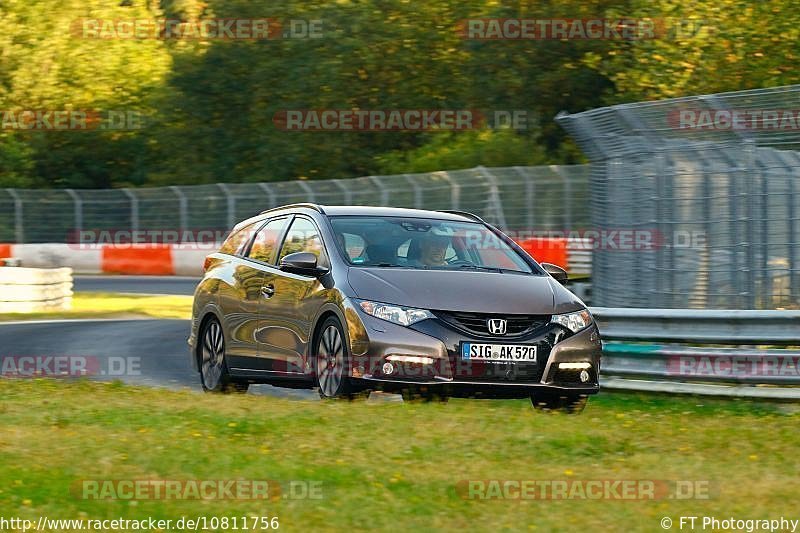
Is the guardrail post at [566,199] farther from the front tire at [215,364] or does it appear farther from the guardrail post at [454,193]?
the front tire at [215,364]

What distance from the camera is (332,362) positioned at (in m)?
11.0

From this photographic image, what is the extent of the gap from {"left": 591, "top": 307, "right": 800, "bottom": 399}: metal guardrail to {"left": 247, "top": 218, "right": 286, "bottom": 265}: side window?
9.02ft

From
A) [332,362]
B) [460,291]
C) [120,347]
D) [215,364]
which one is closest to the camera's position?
[460,291]

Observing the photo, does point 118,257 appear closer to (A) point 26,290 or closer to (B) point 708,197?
(A) point 26,290

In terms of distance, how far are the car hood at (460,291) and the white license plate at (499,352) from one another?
24 centimetres

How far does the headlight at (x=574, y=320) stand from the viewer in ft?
35.6

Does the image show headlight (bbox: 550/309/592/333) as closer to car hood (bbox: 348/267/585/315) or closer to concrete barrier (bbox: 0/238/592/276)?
car hood (bbox: 348/267/585/315)

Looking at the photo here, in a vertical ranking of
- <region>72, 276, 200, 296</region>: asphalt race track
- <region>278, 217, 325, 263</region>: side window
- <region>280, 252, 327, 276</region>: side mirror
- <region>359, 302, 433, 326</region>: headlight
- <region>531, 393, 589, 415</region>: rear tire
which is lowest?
<region>72, 276, 200, 296</region>: asphalt race track

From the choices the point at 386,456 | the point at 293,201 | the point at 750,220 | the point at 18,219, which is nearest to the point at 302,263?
the point at 386,456

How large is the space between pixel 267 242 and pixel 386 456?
478 cm

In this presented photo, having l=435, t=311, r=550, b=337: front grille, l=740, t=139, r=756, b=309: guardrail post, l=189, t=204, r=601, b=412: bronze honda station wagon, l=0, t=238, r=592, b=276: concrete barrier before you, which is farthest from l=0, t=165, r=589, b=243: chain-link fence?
l=435, t=311, r=550, b=337: front grille

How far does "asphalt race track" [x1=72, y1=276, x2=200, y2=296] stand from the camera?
29.9 metres

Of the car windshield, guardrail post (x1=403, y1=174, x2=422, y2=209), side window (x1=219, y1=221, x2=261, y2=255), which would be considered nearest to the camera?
the car windshield
